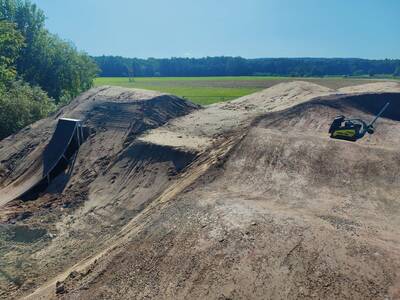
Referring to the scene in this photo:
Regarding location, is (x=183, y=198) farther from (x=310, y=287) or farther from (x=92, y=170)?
(x=92, y=170)

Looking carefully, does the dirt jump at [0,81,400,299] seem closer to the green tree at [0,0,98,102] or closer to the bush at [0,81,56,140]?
the bush at [0,81,56,140]

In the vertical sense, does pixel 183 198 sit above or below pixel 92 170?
above

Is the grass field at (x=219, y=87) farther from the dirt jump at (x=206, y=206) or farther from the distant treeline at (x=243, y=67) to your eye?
the dirt jump at (x=206, y=206)

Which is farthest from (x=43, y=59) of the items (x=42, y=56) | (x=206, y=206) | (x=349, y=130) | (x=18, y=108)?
(x=206, y=206)

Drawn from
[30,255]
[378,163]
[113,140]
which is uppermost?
[378,163]

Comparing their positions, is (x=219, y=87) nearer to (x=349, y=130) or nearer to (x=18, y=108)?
(x=18, y=108)

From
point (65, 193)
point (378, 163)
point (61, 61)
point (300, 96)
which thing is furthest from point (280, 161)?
point (61, 61)

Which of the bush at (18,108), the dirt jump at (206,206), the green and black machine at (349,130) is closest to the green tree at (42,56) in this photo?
the bush at (18,108)
